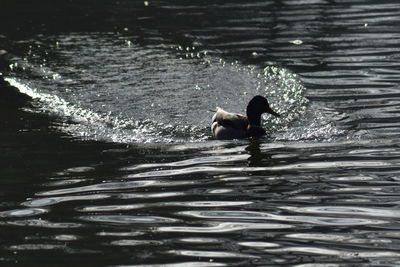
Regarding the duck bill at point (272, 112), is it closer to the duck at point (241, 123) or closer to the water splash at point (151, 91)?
the duck at point (241, 123)

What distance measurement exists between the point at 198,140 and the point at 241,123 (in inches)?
30.1

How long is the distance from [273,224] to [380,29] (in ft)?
42.4

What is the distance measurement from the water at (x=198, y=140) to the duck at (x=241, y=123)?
0.28 metres

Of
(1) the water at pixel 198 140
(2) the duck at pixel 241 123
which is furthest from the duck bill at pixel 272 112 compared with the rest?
Answer: (1) the water at pixel 198 140

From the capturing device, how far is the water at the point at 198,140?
933cm

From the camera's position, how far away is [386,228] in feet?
30.9

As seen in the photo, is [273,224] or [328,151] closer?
[273,224]

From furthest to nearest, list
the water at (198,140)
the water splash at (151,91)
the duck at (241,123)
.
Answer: the water splash at (151,91) < the duck at (241,123) < the water at (198,140)

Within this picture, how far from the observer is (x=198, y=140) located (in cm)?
1420

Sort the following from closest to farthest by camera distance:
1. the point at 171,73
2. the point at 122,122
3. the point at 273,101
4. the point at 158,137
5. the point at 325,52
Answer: the point at 158,137 → the point at 122,122 → the point at 273,101 → the point at 171,73 → the point at 325,52

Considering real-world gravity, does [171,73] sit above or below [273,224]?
above

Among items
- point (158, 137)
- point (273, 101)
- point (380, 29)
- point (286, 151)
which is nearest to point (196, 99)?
point (273, 101)

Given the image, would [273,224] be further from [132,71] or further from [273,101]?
[132,71]

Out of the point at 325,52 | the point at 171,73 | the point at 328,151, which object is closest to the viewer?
the point at 328,151
